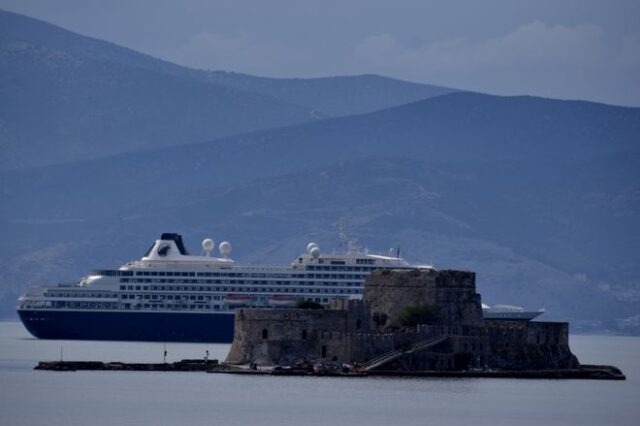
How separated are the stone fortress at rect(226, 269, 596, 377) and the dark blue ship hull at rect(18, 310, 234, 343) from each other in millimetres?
57548

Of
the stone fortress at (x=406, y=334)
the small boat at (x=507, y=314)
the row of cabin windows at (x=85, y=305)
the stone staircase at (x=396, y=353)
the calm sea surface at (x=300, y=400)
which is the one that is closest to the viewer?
the calm sea surface at (x=300, y=400)

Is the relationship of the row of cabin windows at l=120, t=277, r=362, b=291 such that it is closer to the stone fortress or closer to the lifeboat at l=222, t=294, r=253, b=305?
the lifeboat at l=222, t=294, r=253, b=305

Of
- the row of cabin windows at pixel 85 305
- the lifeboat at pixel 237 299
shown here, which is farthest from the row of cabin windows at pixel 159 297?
the row of cabin windows at pixel 85 305

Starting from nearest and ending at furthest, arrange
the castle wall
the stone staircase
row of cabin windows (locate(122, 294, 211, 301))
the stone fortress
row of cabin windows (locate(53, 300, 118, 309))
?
the stone staircase
the stone fortress
the castle wall
row of cabin windows (locate(53, 300, 118, 309))
row of cabin windows (locate(122, 294, 211, 301))

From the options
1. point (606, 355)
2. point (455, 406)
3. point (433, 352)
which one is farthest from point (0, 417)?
point (606, 355)

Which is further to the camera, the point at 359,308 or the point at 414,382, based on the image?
the point at 359,308

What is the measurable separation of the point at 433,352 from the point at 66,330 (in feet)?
221

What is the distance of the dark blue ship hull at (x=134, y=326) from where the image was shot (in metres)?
165

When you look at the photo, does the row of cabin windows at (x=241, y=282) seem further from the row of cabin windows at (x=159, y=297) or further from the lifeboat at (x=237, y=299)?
the lifeboat at (x=237, y=299)

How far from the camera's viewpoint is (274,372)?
100625 millimetres

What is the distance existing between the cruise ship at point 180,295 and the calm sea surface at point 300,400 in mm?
55289

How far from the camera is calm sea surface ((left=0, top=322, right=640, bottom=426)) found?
8356 cm

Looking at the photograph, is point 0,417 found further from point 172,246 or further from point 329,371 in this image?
point 172,246

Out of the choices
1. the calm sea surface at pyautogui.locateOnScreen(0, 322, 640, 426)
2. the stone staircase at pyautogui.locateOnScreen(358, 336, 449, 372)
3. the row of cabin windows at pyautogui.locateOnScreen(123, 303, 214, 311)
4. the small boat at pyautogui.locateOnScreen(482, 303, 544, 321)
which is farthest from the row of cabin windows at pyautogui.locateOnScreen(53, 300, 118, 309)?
the stone staircase at pyautogui.locateOnScreen(358, 336, 449, 372)
